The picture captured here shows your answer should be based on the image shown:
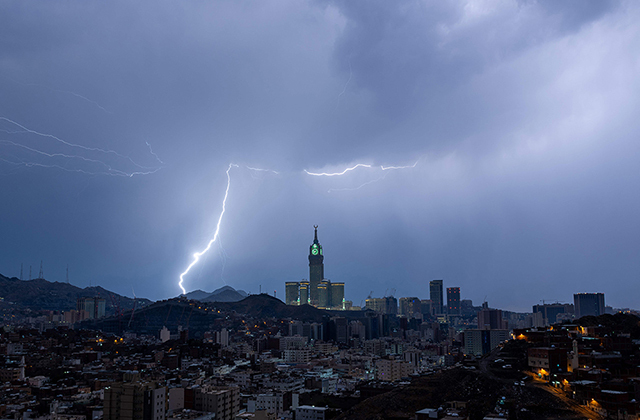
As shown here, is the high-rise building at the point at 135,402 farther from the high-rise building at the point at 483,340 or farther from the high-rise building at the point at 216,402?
the high-rise building at the point at 483,340

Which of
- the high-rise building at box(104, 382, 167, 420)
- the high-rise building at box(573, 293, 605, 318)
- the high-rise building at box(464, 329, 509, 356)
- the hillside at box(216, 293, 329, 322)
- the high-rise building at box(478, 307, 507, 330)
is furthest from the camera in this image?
the hillside at box(216, 293, 329, 322)

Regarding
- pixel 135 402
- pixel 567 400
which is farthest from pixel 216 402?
pixel 567 400

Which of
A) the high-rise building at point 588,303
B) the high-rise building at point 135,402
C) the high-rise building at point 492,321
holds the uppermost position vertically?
the high-rise building at point 135,402

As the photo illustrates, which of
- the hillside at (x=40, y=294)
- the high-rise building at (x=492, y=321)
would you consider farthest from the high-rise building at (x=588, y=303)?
the hillside at (x=40, y=294)

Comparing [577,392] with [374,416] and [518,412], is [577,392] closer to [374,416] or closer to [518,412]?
[518,412]

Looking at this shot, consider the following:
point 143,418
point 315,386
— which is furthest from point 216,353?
point 143,418

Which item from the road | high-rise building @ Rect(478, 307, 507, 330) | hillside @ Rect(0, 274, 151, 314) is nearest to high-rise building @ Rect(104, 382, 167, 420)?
the road

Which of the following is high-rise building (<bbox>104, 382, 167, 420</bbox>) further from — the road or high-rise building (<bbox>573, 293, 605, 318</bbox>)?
high-rise building (<bbox>573, 293, 605, 318</bbox>)

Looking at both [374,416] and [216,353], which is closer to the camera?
[374,416]

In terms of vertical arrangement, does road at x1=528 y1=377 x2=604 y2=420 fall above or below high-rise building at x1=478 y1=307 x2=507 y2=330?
above
